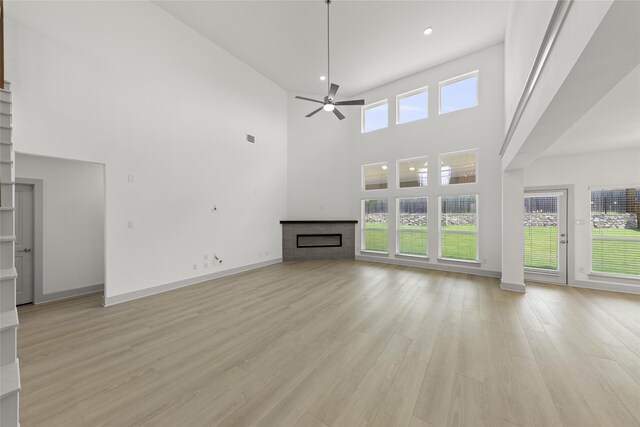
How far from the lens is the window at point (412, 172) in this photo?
21.2 feet

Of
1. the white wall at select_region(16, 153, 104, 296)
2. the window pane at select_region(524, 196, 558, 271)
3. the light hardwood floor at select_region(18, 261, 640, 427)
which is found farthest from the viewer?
the window pane at select_region(524, 196, 558, 271)

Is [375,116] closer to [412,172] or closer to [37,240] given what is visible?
[412,172]

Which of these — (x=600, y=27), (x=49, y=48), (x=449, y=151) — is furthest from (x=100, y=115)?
(x=449, y=151)

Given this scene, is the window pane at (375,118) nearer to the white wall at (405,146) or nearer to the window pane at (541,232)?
the white wall at (405,146)

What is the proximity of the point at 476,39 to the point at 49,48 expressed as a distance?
25.0 feet

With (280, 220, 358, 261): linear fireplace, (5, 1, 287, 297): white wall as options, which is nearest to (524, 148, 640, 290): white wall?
(280, 220, 358, 261): linear fireplace

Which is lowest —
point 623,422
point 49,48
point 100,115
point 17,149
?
point 623,422

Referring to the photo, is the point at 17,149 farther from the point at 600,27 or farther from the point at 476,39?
the point at 476,39

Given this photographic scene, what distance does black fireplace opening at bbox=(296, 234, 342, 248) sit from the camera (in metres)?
7.33

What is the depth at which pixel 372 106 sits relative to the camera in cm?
745

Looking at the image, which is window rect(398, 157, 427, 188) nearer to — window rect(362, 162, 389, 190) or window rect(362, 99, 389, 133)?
window rect(362, 162, 389, 190)

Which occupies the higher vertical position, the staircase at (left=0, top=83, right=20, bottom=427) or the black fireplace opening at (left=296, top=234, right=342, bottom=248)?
the staircase at (left=0, top=83, right=20, bottom=427)

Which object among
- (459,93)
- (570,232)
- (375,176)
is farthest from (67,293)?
(570,232)

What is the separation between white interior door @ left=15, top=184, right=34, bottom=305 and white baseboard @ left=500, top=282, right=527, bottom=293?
27.7 feet
